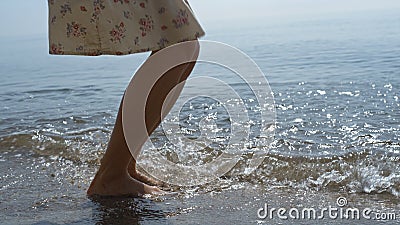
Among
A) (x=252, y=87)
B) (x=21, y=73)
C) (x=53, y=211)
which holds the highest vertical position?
(x=53, y=211)

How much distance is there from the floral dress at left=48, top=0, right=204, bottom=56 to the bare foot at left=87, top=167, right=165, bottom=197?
504mm

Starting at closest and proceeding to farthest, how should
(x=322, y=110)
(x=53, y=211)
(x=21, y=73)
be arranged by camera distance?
(x=53, y=211), (x=322, y=110), (x=21, y=73)

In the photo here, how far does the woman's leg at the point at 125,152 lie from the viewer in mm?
2086

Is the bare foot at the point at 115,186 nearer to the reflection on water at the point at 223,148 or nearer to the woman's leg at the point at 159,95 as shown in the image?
the reflection on water at the point at 223,148

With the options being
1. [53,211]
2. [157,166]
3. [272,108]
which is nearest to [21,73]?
[272,108]

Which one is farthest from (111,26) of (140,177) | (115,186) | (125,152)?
(140,177)

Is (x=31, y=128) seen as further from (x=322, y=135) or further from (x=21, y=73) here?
(x=21, y=73)

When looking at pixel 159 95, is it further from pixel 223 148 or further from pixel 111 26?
pixel 223 148

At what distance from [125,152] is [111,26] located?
479 millimetres

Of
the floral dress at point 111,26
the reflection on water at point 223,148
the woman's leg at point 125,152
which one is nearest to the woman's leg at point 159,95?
the woman's leg at point 125,152

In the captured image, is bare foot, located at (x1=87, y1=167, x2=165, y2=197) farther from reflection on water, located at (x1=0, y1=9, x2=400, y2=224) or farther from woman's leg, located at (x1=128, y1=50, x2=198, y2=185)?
woman's leg, located at (x1=128, y1=50, x2=198, y2=185)

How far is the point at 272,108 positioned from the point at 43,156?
1.46 m

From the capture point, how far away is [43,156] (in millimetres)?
2914

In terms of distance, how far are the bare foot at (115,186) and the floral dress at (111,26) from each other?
0.50 m
